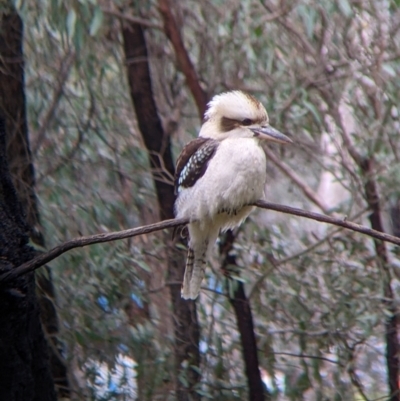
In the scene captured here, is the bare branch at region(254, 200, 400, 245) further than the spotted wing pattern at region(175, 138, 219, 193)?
No

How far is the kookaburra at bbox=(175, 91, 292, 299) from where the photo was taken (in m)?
2.49

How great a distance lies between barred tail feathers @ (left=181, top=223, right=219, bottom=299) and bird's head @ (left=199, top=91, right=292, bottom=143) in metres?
0.32

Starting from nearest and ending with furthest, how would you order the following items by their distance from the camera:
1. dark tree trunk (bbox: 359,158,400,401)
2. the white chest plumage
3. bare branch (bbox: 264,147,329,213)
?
the white chest plumage, dark tree trunk (bbox: 359,158,400,401), bare branch (bbox: 264,147,329,213)

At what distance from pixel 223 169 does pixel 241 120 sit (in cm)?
18

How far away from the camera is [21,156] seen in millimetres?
3461

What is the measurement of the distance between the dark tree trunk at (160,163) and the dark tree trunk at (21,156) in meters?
0.48

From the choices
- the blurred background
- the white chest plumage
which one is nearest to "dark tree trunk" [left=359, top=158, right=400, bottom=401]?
the blurred background

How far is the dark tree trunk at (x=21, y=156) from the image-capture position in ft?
11.2

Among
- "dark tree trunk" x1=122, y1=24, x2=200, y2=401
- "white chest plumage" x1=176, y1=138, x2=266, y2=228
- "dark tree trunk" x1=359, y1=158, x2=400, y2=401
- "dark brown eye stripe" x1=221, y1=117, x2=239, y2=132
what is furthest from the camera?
"dark tree trunk" x1=122, y1=24, x2=200, y2=401

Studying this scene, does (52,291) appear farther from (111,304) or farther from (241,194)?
(241,194)

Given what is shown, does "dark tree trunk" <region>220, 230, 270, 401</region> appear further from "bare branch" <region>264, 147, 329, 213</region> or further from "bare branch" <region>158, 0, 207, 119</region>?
"bare branch" <region>158, 0, 207, 119</region>

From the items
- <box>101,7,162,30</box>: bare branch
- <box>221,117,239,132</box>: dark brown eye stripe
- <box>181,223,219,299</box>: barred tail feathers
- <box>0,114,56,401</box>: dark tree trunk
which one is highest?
<box>101,7,162,30</box>: bare branch

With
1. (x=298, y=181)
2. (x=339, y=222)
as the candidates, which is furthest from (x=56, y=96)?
(x=339, y=222)

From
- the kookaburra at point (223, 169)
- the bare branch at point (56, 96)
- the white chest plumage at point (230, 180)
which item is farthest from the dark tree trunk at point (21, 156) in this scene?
the white chest plumage at point (230, 180)
